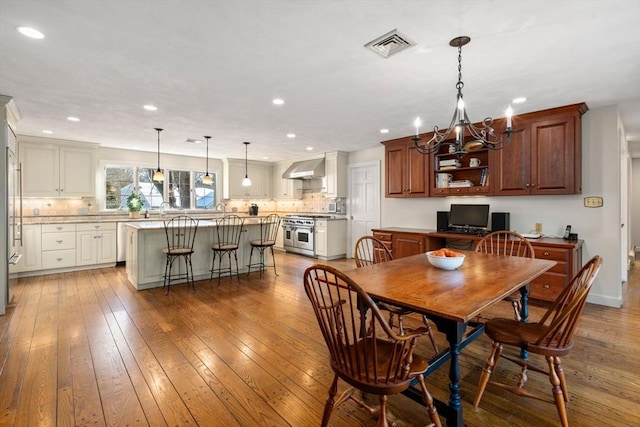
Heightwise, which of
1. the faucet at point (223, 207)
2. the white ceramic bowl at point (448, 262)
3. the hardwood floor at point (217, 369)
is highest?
the faucet at point (223, 207)

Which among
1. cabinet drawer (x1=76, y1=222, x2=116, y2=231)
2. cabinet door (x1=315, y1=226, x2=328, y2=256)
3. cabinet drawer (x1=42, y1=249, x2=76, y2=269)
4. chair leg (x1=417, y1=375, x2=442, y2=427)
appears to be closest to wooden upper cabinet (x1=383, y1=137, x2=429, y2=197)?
cabinet door (x1=315, y1=226, x2=328, y2=256)

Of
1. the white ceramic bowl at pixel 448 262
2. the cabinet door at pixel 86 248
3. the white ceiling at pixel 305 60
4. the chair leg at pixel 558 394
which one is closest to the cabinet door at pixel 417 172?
the white ceiling at pixel 305 60

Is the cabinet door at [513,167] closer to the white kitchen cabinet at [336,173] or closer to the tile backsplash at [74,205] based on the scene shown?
the white kitchen cabinet at [336,173]

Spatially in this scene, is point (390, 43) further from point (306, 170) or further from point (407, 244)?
point (306, 170)

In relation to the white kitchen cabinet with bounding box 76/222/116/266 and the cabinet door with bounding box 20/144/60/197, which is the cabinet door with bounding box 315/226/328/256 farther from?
the cabinet door with bounding box 20/144/60/197

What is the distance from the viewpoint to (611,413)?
1.88m

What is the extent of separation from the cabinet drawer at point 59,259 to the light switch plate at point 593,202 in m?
7.96

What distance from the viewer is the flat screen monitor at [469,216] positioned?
4.68 m

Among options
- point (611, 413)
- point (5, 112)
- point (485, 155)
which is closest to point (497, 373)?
point (611, 413)

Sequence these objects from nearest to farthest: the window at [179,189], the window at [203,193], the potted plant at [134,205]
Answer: the potted plant at [134,205], the window at [179,189], the window at [203,193]

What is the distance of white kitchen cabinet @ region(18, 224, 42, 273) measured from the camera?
5184 millimetres

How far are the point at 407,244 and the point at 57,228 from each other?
6.02m

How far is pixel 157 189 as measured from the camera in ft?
24.1

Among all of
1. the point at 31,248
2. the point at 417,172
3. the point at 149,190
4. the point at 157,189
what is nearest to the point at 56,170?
the point at 31,248
